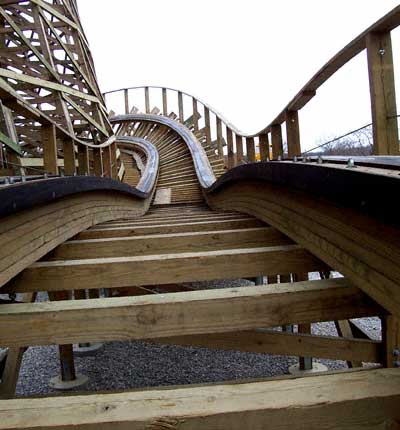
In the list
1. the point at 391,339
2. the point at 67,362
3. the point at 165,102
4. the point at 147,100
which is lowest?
the point at 67,362

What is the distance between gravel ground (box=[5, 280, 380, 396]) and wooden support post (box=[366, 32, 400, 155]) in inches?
133

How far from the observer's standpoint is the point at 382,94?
7.88ft

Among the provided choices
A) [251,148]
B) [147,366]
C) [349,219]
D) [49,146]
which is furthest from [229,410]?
[251,148]

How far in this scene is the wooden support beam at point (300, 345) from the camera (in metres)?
2.48

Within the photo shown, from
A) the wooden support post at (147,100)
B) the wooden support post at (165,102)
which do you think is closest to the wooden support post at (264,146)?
the wooden support post at (165,102)

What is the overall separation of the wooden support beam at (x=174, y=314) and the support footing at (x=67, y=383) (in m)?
3.05

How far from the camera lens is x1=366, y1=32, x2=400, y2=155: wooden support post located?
2.38m

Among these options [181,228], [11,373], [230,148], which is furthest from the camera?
[230,148]

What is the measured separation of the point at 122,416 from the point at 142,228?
106 inches

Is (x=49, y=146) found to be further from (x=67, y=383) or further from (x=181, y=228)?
(x=67, y=383)

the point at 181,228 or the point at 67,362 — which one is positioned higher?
the point at 181,228

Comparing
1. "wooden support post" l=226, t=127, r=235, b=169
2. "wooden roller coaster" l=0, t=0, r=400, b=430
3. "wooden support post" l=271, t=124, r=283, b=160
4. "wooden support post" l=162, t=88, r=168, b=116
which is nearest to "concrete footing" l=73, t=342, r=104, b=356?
"wooden roller coaster" l=0, t=0, r=400, b=430

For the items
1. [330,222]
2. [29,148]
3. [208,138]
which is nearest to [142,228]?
[330,222]

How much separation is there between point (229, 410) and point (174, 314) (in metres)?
0.62
